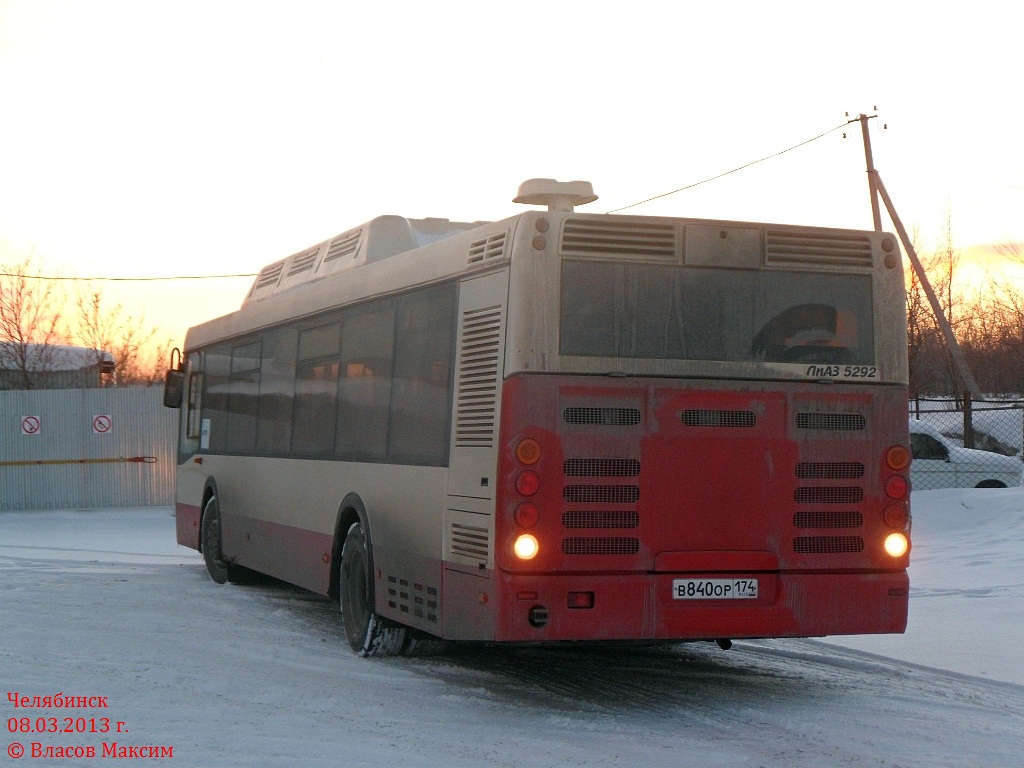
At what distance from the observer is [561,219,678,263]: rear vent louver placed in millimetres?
8102

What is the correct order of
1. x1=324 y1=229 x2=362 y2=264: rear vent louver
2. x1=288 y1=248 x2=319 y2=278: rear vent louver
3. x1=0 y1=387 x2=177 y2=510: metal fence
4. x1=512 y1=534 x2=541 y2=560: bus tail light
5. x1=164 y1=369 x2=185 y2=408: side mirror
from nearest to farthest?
x1=512 y1=534 x2=541 y2=560: bus tail light
x1=324 y1=229 x2=362 y2=264: rear vent louver
x1=288 y1=248 x2=319 y2=278: rear vent louver
x1=164 y1=369 x2=185 y2=408: side mirror
x1=0 y1=387 x2=177 y2=510: metal fence

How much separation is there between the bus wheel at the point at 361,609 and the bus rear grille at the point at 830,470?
128 inches

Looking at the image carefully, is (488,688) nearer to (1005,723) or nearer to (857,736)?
(857,736)

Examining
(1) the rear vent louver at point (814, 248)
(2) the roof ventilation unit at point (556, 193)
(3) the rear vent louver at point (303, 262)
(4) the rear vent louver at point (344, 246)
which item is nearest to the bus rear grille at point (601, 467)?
(1) the rear vent louver at point (814, 248)

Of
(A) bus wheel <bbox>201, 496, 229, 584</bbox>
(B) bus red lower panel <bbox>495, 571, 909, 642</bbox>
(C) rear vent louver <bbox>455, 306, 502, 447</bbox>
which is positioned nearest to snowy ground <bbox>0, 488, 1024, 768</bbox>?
(B) bus red lower panel <bbox>495, 571, 909, 642</bbox>

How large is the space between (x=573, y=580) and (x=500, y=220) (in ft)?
7.12

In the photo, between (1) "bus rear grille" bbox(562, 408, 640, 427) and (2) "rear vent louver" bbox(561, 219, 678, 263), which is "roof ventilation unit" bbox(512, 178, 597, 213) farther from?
(1) "bus rear grille" bbox(562, 408, 640, 427)

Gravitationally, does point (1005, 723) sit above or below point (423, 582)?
below

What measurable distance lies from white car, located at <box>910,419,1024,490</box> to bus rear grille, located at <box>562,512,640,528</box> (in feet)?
59.9

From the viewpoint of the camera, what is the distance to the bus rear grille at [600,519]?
26.1ft

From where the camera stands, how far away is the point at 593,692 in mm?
8852

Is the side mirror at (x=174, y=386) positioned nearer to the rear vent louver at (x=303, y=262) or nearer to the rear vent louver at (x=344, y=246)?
the rear vent louver at (x=303, y=262)

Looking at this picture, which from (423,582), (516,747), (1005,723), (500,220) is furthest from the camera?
(423,582)

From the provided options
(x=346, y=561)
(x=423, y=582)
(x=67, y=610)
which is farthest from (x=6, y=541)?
(x=423, y=582)
